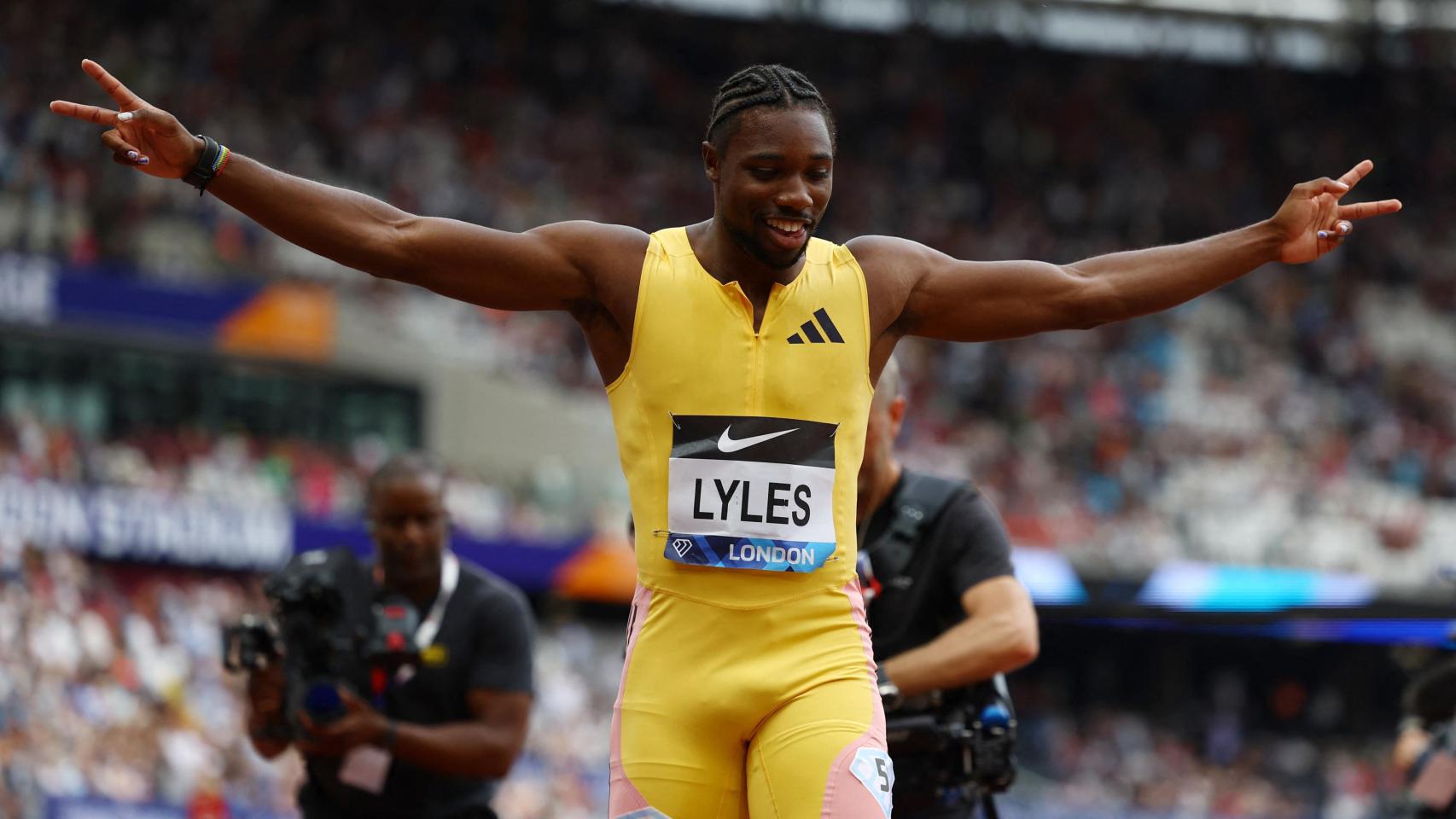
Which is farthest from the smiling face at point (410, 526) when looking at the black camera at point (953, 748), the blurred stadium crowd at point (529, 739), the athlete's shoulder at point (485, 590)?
the blurred stadium crowd at point (529, 739)

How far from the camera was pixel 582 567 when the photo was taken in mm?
23484

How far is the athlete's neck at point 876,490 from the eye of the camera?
18.7 ft

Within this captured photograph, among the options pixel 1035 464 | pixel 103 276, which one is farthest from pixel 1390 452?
pixel 103 276

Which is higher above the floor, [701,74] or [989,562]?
[701,74]

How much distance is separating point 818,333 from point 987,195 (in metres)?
29.7

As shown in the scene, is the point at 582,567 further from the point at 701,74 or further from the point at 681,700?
the point at 681,700

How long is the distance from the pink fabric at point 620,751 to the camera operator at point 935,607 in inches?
45.3

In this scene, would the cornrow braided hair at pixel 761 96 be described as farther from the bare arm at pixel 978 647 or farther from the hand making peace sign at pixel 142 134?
the bare arm at pixel 978 647

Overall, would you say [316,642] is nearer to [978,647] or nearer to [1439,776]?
[978,647]

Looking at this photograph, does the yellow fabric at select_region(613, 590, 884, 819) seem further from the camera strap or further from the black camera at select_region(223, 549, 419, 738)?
the black camera at select_region(223, 549, 419, 738)

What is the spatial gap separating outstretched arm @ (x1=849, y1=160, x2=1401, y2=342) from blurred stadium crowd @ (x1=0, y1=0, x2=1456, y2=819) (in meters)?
11.9

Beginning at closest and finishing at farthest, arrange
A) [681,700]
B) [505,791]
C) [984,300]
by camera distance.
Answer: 1. [681,700]
2. [984,300]
3. [505,791]

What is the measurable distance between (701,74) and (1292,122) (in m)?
11.4

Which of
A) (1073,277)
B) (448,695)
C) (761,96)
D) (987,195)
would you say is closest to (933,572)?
(1073,277)
